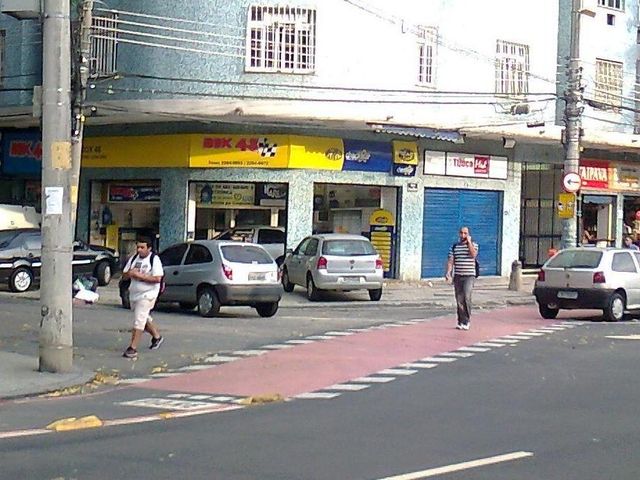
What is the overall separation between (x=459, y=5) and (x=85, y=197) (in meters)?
12.8

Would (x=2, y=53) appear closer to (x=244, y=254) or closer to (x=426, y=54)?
(x=426, y=54)

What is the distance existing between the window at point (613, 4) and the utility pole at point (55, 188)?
2984 centimetres

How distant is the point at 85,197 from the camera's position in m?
34.3

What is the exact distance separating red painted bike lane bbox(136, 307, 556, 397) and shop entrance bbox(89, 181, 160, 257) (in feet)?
46.9

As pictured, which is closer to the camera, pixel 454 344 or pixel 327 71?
pixel 454 344

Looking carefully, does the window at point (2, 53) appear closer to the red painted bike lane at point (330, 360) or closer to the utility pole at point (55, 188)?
the red painted bike lane at point (330, 360)

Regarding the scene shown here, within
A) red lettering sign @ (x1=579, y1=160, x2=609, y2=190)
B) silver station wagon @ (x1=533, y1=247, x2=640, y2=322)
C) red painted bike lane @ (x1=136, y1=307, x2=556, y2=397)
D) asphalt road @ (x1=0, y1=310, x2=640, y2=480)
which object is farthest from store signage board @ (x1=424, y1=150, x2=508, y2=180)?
asphalt road @ (x1=0, y1=310, x2=640, y2=480)

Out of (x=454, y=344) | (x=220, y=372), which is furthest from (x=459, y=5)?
(x=220, y=372)

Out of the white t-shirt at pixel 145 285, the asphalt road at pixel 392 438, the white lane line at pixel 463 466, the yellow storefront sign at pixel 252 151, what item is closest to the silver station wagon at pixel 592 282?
the asphalt road at pixel 392 438

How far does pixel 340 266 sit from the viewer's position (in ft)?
88.3

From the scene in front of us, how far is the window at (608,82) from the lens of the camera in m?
39.4

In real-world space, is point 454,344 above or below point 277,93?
below

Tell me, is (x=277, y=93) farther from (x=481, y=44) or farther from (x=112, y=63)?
(x=481, y=44)

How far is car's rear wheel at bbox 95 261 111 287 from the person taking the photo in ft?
100
